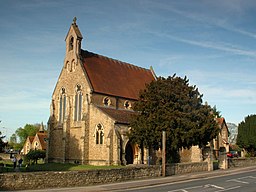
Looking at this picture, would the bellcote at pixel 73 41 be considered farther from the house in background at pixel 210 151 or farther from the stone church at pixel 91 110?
the house in background at pixel 210 151

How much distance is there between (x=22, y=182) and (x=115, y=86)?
27223mm

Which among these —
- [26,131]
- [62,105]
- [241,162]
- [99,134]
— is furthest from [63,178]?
[26,131]

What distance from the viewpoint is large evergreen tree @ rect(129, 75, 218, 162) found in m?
31.2

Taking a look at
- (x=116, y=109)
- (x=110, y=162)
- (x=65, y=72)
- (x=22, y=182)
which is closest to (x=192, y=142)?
(x=110, y=162)

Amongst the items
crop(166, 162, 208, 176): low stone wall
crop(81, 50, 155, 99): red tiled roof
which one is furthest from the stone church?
crop(166, 162, 208, 176): low stone wall

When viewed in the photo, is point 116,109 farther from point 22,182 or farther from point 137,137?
point 22,182

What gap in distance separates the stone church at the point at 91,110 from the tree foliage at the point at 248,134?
2167cm

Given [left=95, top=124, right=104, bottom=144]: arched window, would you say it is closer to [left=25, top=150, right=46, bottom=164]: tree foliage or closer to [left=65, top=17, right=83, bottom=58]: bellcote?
[left=65, top=17, right=83, bottom=58]: bellcote

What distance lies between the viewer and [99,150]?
127ft

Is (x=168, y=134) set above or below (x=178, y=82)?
below

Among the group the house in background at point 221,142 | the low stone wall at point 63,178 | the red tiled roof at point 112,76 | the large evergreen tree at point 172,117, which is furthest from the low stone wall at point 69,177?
the house in background at point 221,142

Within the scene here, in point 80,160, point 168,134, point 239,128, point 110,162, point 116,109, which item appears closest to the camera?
point 168,134

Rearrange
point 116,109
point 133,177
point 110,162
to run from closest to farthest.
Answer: point 133,177 → point 110,162 → point 116,109

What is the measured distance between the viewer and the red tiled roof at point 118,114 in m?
38.2
